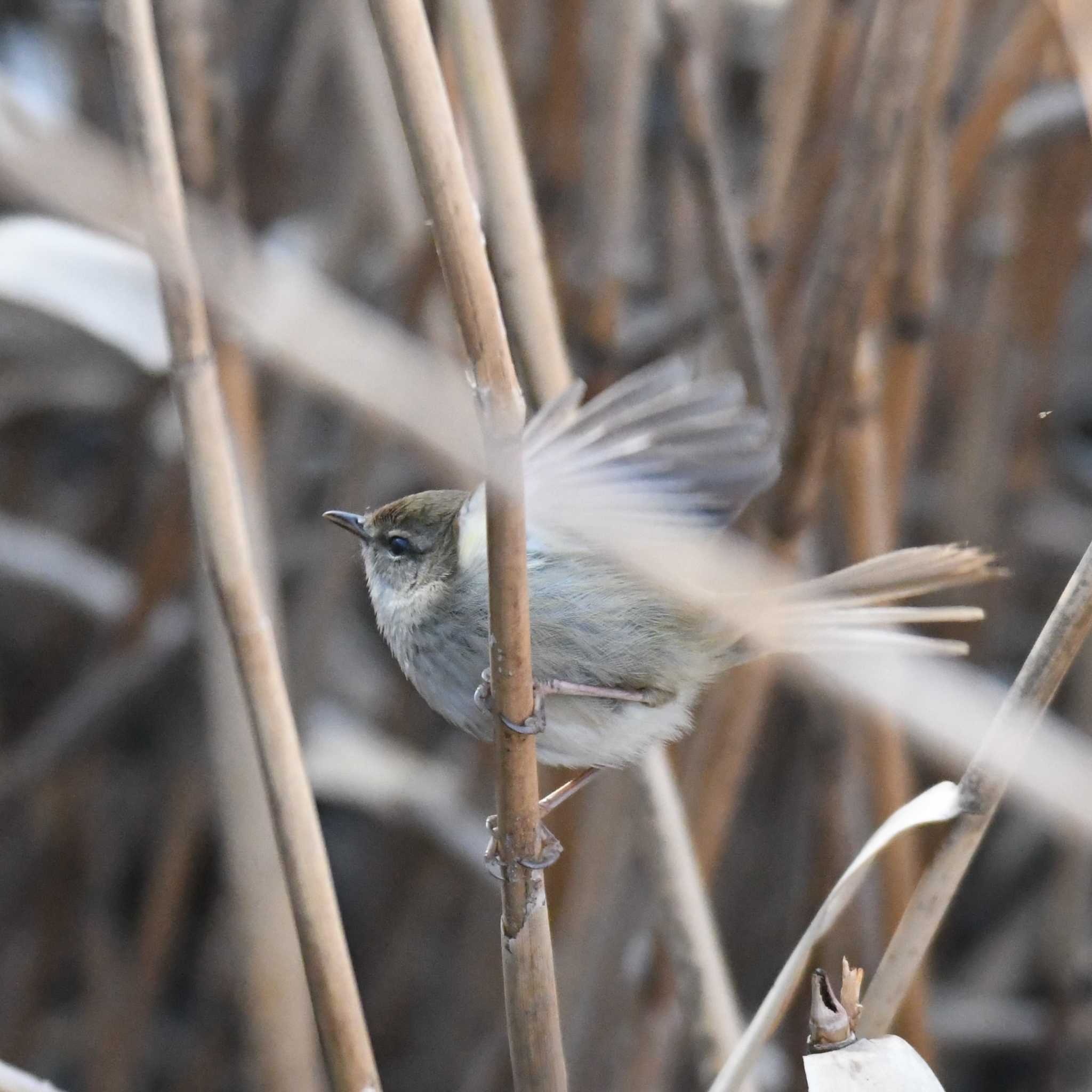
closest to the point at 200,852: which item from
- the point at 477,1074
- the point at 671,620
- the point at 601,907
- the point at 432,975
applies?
the point at 432,975

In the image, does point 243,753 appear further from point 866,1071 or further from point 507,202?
point 866,1071

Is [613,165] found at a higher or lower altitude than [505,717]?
higher

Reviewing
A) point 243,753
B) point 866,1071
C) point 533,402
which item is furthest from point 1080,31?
point 243,753

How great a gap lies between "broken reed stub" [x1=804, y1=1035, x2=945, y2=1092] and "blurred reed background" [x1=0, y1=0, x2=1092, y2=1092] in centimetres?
46

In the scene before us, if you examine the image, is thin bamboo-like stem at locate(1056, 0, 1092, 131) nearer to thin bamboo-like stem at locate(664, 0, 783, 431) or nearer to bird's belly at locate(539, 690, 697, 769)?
thin bamboo-like stem at locate(664, 0, 783, 431)

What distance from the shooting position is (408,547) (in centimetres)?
131

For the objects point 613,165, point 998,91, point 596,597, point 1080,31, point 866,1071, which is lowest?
point 866,1071

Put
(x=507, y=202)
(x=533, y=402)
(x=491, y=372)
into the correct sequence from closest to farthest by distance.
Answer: (x=491, y=372), (x=507, y=202), (x=533, y=402)

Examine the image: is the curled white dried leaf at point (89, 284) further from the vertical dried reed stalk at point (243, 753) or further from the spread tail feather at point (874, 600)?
the spread tail feather at point (874, 600)

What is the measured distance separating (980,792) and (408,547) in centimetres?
66

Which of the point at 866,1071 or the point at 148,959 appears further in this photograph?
the point at 148,959

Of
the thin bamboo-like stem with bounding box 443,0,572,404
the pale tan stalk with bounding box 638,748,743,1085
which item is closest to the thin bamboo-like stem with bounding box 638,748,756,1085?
the pale tan stalk with bounding box 638,748,743,1085

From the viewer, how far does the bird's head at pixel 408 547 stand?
1.24 metres

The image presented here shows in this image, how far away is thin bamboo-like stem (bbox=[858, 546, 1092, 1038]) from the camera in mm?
774
